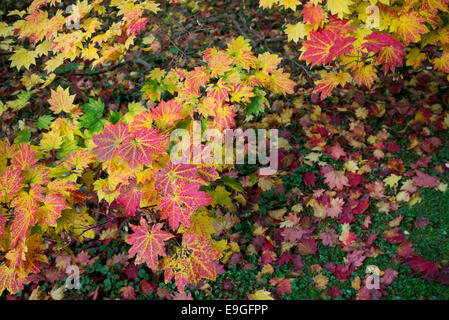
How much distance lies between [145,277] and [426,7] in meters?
2.69

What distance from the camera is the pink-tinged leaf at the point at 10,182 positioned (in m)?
1.51

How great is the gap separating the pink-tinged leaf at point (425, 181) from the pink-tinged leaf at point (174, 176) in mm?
2584

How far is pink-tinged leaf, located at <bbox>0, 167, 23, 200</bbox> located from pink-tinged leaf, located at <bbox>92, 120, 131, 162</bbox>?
321 millimetres

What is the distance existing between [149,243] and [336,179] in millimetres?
2252

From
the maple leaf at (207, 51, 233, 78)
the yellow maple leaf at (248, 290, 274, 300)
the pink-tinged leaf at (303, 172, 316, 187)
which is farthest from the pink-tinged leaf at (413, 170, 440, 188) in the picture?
the maple leaf at (207, 51, 233, 78)

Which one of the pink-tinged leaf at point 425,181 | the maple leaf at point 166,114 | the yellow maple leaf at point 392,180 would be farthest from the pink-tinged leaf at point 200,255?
the pink-tinged leaf at point 425,181

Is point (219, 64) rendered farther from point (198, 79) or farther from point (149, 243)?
point (149, 243)

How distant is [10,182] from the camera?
1.52 metres

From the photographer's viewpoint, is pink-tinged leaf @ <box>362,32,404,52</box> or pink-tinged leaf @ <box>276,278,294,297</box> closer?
pink-tinged leaf @ <box>362,32,404,52</box>

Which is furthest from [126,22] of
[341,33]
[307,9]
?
[341,33]

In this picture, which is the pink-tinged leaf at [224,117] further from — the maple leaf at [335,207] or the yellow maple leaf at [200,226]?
the maple leaf at [335,207]

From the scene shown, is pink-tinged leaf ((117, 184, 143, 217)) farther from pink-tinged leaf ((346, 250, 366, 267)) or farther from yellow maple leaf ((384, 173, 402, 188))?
yellow maple leaf ((384, 173, 402, 188))

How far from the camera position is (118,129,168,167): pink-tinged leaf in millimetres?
1570

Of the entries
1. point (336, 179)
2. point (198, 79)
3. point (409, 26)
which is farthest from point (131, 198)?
point (336, 179)
